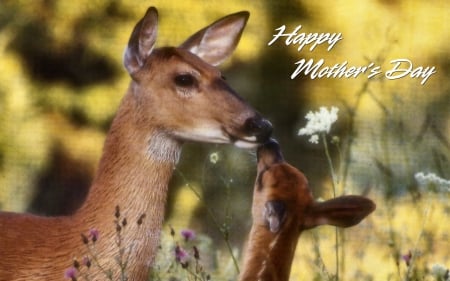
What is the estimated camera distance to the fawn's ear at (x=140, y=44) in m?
4.17

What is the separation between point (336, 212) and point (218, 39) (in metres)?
0.84

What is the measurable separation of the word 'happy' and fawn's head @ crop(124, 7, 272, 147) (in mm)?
351

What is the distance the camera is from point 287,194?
4055 mm

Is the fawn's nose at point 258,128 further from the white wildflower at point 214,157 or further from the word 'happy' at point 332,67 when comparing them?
the word 'happy' at point 332,67

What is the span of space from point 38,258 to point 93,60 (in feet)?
2.77

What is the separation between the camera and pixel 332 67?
14.3 ft

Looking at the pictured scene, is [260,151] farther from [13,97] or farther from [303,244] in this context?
[13,97]

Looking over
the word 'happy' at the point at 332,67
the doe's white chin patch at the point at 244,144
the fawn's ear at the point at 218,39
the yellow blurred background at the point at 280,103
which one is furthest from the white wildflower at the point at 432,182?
the fawn's ear at the point at 218,39

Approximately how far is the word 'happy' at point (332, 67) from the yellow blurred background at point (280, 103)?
0.02 m

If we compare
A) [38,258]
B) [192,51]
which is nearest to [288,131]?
[192,51]

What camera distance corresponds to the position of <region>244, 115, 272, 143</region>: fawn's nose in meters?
4.01

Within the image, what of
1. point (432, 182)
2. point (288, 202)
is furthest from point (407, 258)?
point (288, 202)

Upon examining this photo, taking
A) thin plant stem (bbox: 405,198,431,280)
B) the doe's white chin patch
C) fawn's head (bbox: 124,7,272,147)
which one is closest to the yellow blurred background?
thin plant stem (bbox: 405,198,431,280)

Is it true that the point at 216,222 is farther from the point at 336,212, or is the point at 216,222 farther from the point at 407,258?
the point at 407,258
